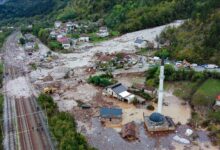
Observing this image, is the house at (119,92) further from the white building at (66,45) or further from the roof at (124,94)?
the white building at (66,45)

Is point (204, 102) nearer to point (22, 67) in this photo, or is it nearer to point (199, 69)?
point (199, 69)

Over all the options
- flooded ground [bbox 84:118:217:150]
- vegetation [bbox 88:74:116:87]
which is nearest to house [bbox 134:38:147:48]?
vegetation [bbox 88:74:116:87]

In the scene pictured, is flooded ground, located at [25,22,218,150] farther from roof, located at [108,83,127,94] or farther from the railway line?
the railway line

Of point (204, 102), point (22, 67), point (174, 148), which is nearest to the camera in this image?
point (174, 148)

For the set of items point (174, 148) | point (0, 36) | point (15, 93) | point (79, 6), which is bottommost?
point (174, 148)

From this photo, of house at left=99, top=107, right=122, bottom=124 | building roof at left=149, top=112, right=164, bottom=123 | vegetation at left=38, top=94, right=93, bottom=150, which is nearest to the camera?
vegetation at left=38, top=94, right=93, bottom=150

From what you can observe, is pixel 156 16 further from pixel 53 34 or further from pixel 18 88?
pixel 18 88

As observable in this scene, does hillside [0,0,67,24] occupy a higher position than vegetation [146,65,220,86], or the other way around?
hillside [0,0,67,24]

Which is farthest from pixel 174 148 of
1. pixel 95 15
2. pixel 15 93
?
pixel 95 15
